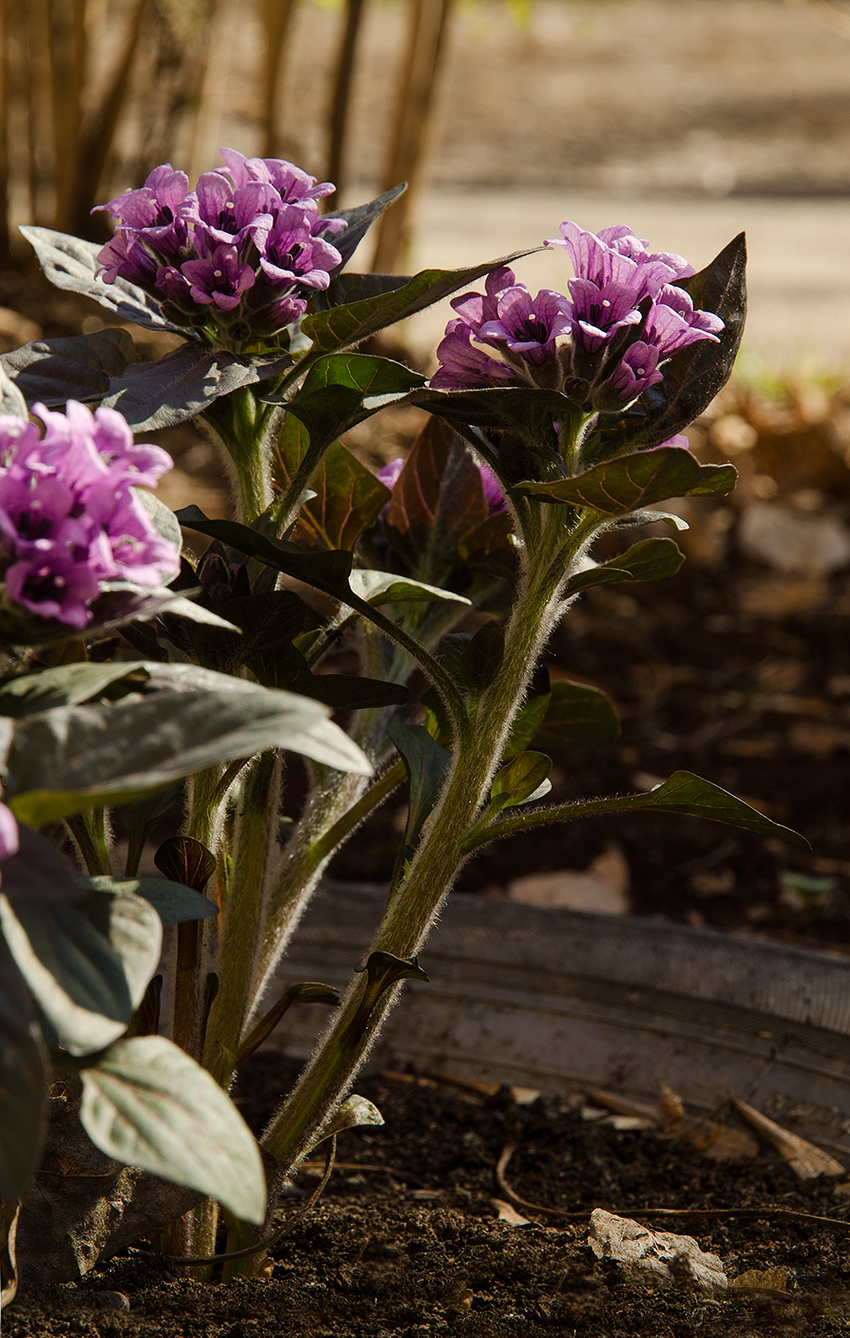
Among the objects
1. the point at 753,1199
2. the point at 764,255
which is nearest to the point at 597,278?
the point at 753,1199

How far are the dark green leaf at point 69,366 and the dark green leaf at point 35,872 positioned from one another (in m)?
0.32

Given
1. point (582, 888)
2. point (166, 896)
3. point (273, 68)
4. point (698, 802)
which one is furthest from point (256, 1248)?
point (273, 68)

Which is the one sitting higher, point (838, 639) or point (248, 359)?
point (248, 359)

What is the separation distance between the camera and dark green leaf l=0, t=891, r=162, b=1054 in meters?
0.50

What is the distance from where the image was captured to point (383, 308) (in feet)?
2.29

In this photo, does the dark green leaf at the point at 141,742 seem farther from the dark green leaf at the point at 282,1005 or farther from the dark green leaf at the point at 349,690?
the dark green leaf at the point at 282,1005

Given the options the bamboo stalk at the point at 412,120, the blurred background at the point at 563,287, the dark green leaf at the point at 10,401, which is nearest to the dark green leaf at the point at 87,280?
the dark green leaf at the point at 10,401

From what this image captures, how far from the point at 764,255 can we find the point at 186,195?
239 inches

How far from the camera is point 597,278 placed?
69 cm

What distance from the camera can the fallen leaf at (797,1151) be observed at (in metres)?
1.05

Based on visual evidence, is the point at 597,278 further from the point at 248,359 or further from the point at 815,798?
the point at 815,798

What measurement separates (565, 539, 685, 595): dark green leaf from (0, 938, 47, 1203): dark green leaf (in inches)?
16.0

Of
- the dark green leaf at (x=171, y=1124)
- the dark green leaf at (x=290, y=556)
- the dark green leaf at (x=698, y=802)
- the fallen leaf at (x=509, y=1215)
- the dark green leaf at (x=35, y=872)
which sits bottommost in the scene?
the fallen leaf at (x=509, y=1215)

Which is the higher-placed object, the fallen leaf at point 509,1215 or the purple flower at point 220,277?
the purple flower at point 220,277
